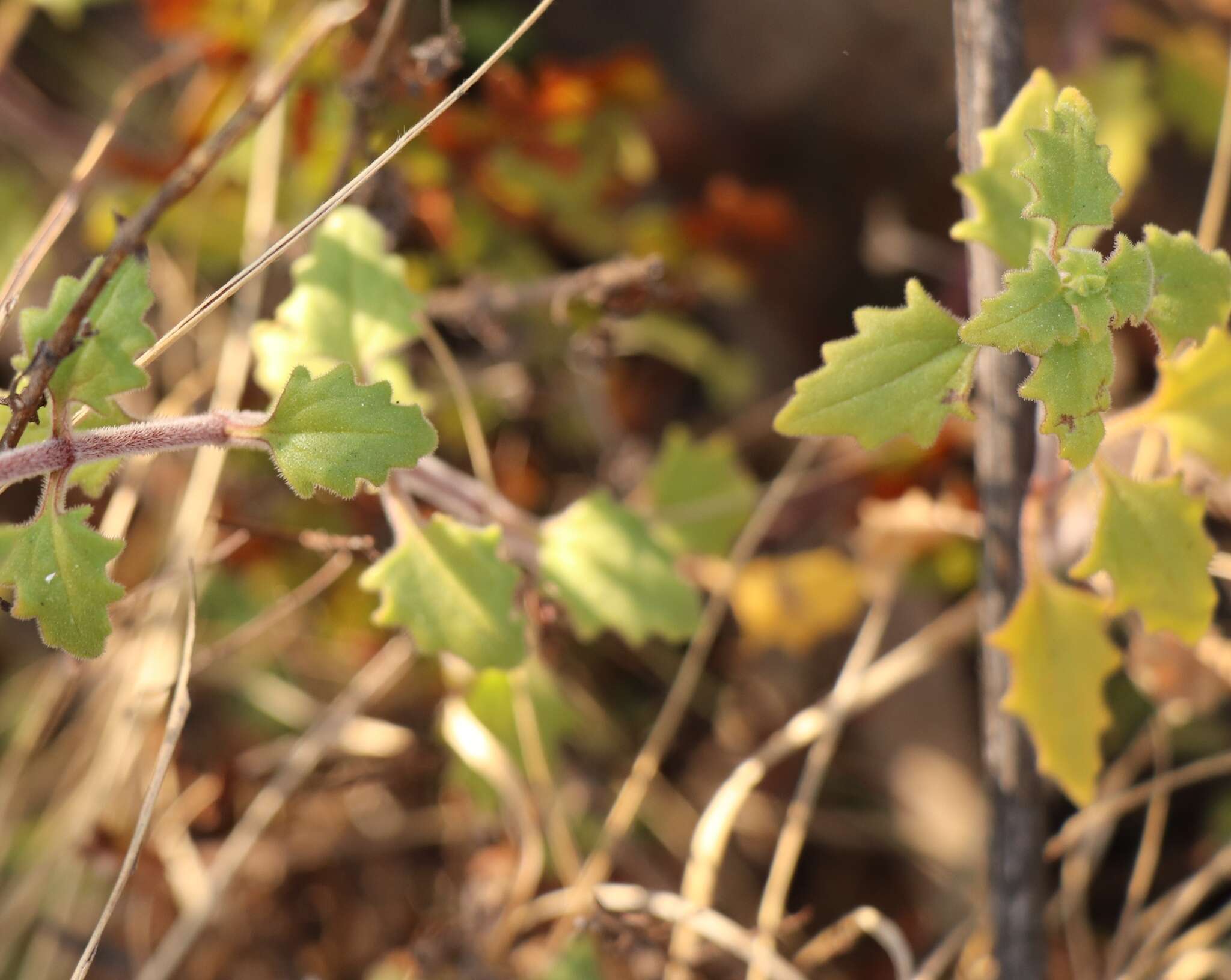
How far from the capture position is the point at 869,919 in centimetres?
179

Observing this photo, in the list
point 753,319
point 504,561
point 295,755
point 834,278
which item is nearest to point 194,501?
point 295,755

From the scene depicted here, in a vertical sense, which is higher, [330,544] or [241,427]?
[241,427]

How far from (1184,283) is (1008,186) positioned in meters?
0.25

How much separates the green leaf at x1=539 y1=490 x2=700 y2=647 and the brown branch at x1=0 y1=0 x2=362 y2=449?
750 millimetres

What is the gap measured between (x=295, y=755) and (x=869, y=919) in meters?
1.13

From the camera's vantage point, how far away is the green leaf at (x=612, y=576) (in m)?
1.69

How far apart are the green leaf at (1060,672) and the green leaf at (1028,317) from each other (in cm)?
49

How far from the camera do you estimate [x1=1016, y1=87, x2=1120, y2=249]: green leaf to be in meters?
1.17

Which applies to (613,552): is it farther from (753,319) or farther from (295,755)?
(753,319)

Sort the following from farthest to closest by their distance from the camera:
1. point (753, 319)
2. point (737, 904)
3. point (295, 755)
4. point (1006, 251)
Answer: point (753, 319) < point (737, 904) < point (295, 755) < point (1006, 251)

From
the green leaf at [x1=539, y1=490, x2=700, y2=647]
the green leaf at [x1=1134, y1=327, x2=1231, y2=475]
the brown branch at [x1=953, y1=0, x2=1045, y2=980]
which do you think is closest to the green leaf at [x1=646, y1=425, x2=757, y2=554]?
the green leaf at [x1=539, y1=490, x2=700, y2=647]

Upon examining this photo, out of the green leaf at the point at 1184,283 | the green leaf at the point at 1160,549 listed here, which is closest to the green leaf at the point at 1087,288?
the green leaf at the point at 1184,283

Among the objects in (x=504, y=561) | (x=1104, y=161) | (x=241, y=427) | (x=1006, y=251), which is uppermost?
(x=241, y=427)

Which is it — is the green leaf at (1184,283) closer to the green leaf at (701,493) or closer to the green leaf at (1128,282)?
the green leaf at (1128,282)
